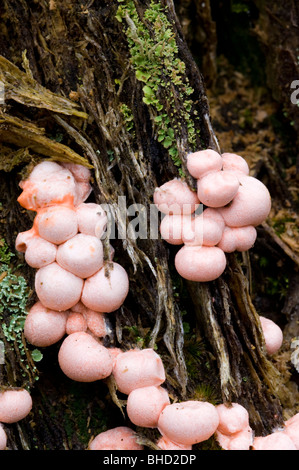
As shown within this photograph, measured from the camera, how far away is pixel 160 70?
300 cm

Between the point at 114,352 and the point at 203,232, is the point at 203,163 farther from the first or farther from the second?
the point at 114,352

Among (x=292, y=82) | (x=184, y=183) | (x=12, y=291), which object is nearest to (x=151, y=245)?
(x=184, y=183)

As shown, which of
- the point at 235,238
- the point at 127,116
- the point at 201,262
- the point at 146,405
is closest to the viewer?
the point at 146,405

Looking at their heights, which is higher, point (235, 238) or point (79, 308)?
point (235, 238)

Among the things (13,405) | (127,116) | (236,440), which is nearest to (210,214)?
(127,116)

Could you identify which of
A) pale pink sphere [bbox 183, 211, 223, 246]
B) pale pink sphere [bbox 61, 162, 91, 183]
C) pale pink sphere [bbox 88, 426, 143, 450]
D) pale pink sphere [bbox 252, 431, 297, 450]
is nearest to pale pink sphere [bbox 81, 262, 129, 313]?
pale pink sphere [bbox 183, 211, 223, 246]

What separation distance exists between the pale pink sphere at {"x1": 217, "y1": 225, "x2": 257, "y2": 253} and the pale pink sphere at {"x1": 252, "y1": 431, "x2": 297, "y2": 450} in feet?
3.46

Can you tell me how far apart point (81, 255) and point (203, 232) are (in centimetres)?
69

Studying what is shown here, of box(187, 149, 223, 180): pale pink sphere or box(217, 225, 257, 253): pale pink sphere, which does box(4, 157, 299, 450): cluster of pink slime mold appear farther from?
box(217, 225, 257, 253): pale pink sphere

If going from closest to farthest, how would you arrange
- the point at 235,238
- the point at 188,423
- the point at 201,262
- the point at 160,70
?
the point at 188,423 < the point at 201,262 < the point at 235,238 < the point at 160,70

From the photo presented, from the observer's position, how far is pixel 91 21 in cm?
308

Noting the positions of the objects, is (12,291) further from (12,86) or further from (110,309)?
(12,86)

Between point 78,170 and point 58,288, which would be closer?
point 58,288

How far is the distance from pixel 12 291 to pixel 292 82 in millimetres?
2534
